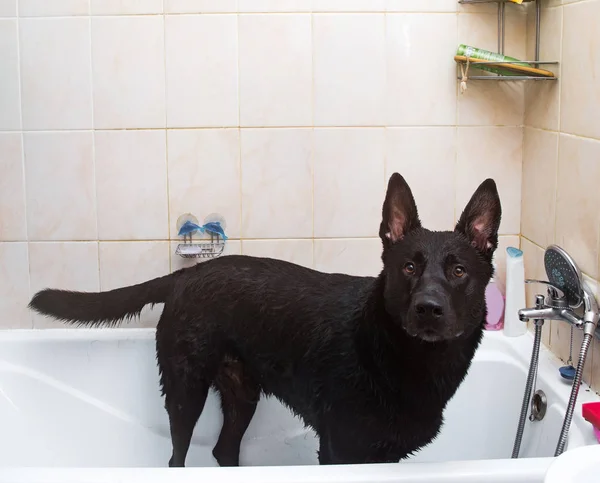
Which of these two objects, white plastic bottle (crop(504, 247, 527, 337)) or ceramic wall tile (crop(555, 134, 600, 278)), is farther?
white plastic bottle (crop(504, 247, 527, 337))

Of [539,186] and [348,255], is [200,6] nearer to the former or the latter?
[348,255]

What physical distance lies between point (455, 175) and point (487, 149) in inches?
5.1

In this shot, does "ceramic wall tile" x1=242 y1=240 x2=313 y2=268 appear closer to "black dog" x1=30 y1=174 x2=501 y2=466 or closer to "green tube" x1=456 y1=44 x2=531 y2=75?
"black dog" x1=30 y1=174 x2=501 y2=466

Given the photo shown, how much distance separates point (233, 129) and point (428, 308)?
114cm

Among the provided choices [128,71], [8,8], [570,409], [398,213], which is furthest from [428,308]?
[8,8]

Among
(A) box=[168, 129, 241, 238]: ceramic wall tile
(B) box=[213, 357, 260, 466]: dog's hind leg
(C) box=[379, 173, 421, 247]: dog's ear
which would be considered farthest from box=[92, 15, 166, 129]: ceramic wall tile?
(C) box=[379, 173, 421, 247]: dog's ear

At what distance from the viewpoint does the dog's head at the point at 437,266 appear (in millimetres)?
1617

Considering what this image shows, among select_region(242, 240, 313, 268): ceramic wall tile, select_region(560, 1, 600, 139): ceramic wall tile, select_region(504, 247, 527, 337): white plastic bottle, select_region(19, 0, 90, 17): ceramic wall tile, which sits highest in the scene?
select_region(19, 0, 90, 17): ceramic wall tile

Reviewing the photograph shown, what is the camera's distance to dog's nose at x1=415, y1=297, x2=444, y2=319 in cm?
158

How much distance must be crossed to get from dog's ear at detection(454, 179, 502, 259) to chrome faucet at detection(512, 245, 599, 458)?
0.33m

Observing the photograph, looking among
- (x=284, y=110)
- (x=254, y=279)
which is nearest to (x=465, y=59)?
(x=284, y=110)

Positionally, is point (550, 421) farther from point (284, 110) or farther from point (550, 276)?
point (284, 110)

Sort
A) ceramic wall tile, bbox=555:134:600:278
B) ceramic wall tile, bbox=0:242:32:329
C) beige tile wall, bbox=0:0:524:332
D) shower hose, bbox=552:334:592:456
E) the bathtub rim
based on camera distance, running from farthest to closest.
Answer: ceramic wall tile, bbox=0:242:32:329 < beige tile wall, bbox=0:0:524:332 < ceramic wall tile, bbox=555:134:600:278 < shower hose, bbox=552:334:592:456 < the bathtub rim

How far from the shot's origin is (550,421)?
6.70ft
